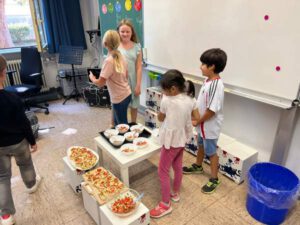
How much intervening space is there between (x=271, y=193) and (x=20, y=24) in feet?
14.5

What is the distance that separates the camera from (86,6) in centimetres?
423

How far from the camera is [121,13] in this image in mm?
3078

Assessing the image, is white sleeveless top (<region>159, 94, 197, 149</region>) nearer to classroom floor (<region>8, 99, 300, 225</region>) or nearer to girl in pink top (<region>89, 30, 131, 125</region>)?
classroom floor (<region>8, 99, 300, 225</region>)

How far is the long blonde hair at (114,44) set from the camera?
6.14 ft

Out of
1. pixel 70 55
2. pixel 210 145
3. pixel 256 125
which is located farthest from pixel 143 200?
pixel 70 55

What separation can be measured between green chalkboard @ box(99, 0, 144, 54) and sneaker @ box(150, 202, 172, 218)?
199 centimetres

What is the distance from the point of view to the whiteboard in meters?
1.56

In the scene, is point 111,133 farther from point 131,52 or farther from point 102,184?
point 131,52

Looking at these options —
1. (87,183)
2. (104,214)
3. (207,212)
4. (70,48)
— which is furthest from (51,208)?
(70,48)

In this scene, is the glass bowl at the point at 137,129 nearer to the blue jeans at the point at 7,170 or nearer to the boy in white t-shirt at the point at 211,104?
the boy in white t-shirt at the point at 211,104

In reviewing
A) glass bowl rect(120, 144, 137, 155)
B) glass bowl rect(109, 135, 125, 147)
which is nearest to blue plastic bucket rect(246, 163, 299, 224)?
glass bowl rect(120, 144, 137, 155)

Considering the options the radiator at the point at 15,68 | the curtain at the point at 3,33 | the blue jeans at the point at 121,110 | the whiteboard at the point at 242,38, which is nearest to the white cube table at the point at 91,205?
the blue jeans at the point at 121,110

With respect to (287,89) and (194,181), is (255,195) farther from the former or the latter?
(287,89)

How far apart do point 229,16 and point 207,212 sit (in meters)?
1.55
